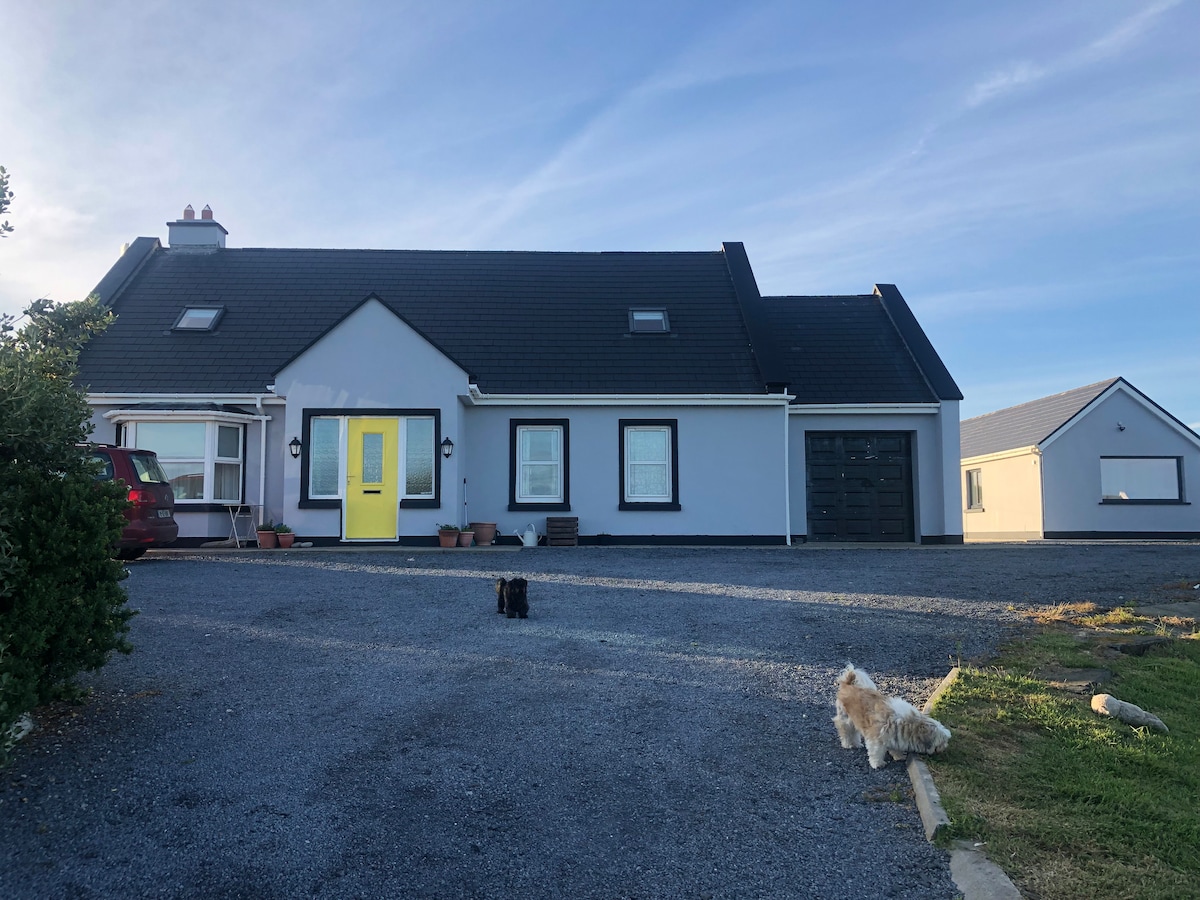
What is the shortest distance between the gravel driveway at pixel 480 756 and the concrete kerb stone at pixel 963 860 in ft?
0.22

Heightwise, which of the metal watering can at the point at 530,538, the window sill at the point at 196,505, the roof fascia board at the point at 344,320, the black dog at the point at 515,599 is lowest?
the black dog at the point at 515,599

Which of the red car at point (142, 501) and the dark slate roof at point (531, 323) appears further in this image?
the dark slate roof at point (531, 323)

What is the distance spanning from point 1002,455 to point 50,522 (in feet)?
83.8

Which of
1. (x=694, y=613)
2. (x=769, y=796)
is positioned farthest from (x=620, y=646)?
(x=769, y=796)

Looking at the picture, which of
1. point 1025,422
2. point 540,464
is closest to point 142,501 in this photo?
point 540,464

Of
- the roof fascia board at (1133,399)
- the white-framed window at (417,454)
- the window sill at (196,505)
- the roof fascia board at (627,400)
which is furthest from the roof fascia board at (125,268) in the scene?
the roof fascia board at (1133,399)

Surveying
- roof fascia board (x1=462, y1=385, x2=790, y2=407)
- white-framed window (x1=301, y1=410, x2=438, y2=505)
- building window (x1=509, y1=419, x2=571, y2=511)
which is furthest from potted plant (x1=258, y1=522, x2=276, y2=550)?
building window (x1=509, y1=419, x2=571, y2=511)

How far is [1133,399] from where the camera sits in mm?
22688

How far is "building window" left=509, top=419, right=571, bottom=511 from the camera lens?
52.2 feet

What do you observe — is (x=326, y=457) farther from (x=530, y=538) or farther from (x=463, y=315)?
(x=463, y=315)

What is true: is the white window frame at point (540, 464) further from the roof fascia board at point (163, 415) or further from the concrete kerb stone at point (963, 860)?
the concrete kerb stone at point (963, 860)

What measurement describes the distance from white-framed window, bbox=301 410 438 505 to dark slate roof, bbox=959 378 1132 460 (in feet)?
45.1

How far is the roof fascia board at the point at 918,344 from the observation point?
17.2 metres

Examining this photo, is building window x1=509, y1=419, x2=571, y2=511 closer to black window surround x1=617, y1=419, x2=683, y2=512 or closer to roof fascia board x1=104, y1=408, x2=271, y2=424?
black window surround x1=617, y1=419, x2=683, y2=512
